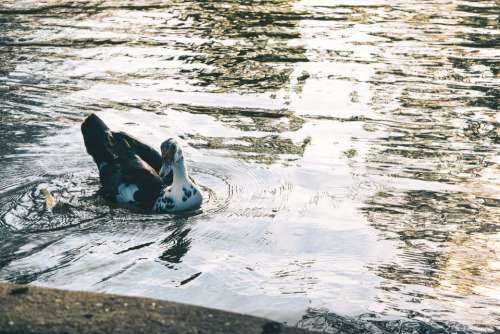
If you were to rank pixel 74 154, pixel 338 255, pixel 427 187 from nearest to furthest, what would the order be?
pixel 338 255 < pixel 427 187 < pixel 74 154

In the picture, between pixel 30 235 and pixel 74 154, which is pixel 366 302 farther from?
pixel 74 154

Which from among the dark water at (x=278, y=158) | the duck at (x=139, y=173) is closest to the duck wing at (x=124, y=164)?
the duck at (x=139, y=173)

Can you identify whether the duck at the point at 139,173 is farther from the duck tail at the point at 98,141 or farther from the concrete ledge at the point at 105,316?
the concrete ledge at the point at 105,316

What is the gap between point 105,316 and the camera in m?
5.51

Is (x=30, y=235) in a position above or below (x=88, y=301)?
below

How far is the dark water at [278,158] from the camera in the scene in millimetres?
7773

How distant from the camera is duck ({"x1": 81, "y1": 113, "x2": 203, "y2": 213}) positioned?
9.77 meters

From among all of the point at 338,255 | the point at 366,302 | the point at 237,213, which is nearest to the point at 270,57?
the point at 237,213

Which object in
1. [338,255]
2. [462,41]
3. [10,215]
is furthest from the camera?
[462,41]

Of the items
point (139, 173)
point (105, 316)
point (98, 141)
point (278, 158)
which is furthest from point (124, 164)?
point (105, 316)

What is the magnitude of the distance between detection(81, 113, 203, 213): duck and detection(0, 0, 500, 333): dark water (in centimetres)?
21

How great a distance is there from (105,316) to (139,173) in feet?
15.6

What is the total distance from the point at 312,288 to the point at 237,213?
6.57 feet

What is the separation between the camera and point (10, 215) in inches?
368
